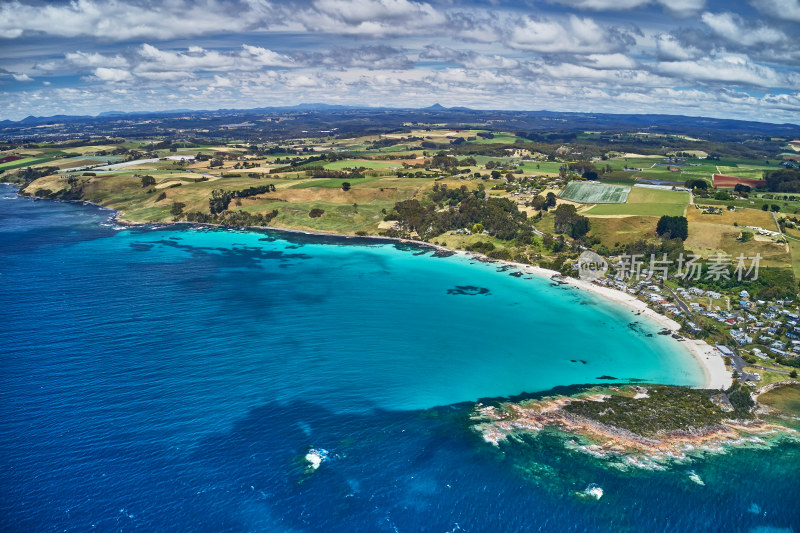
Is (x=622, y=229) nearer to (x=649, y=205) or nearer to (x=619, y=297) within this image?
(x=649, y=205)

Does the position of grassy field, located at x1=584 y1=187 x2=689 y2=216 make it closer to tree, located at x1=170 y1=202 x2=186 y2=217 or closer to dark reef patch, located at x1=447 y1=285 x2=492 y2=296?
dark reef patch, located at x1=447 y1=285 x2=492 y2=296

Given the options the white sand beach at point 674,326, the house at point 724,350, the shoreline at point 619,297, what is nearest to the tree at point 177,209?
the shoreline at point 619,297

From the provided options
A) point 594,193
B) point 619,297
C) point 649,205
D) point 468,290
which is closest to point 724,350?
point 619,297

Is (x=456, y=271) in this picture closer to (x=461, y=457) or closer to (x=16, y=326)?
(x=461, y=457)

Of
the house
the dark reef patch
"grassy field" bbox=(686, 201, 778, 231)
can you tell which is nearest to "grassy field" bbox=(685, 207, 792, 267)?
"grassy field" bbox=(686, 201, 778, 231)

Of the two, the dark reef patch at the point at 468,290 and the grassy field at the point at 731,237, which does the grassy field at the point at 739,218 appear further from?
the dark reef patch at the point at 468,290

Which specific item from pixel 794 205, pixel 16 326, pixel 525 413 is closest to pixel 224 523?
pixel 525 413
